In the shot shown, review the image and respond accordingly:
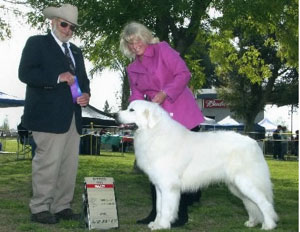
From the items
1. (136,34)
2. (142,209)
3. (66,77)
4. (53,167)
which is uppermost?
(136,34)

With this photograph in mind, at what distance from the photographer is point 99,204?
465 cm

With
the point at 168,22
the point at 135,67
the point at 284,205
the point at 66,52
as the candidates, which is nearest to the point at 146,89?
the point at 135,67

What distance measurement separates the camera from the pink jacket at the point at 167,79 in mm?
4867

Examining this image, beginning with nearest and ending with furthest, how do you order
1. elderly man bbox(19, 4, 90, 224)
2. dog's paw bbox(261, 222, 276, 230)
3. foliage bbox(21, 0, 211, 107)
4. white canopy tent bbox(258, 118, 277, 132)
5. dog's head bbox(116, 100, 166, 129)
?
dog's head bbox(116, 100, 166, 129) → dog's paw bbox(261, 222, 276, 230) → elderly man bbox(19, 4, 90, 224) → foliage bbox(21, 0, 211, 107) → white canopy tent bbox(258, 118, 277, 132)

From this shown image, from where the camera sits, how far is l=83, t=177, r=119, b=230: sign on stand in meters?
4.56

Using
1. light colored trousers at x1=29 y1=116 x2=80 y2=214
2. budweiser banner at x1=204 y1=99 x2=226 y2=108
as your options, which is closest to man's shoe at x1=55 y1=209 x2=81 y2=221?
light colored trousers at x1=29 y1=116 x2=80 y2=214

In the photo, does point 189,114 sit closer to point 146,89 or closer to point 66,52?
point 146,89

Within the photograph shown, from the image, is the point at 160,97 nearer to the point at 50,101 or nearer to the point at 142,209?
the point at 50,101

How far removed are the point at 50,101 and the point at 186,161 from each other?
149 cm

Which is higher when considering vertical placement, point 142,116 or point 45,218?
point 142,116

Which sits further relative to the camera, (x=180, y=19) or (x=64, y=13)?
(x=180, y=19)

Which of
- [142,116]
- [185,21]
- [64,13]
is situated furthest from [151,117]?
[185,21]

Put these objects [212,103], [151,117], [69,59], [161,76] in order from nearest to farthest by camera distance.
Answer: [151,117] → [161,76] → [69,59] → [212,103]

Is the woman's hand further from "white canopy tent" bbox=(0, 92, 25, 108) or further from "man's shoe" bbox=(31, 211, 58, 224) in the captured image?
"white canopy tent" bbox=(0, 92, 25, 108)
